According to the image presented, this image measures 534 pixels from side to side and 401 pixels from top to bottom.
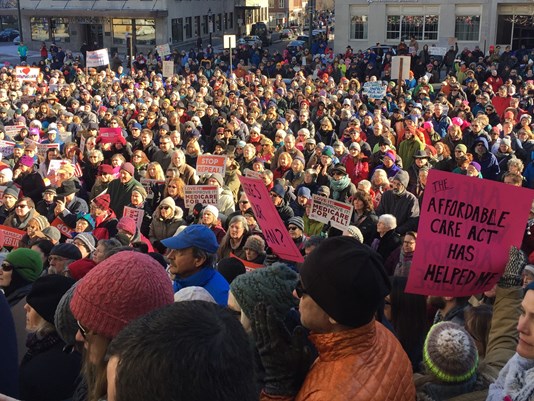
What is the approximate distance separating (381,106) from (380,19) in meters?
24.2

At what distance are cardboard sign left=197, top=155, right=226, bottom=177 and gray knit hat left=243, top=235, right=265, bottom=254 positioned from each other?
12.4ft

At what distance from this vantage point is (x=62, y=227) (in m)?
8.12

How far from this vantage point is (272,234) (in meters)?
5.37

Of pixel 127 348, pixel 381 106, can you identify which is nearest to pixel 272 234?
pixel 127 348

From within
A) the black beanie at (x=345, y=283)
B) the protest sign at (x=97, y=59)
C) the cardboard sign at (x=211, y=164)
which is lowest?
the cardboard sign at (x=211, y=164)

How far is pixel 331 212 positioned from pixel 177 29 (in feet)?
134

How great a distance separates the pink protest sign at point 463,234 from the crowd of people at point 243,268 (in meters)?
0.15

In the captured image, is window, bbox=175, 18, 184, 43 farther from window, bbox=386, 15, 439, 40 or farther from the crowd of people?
the crowd of people

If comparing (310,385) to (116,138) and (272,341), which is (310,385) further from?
(116,138)

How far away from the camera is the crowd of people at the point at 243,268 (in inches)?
86.9

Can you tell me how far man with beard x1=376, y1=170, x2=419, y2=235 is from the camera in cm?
800

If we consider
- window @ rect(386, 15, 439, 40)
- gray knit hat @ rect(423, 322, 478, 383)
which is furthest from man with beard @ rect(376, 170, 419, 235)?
window @ rect(386, 15, 439, 40)

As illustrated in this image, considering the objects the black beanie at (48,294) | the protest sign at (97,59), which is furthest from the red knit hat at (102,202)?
the protest sign at (97,59)

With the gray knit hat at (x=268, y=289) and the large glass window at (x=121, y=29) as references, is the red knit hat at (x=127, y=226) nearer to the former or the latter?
the gray knit hat at (x=268, y=289)
